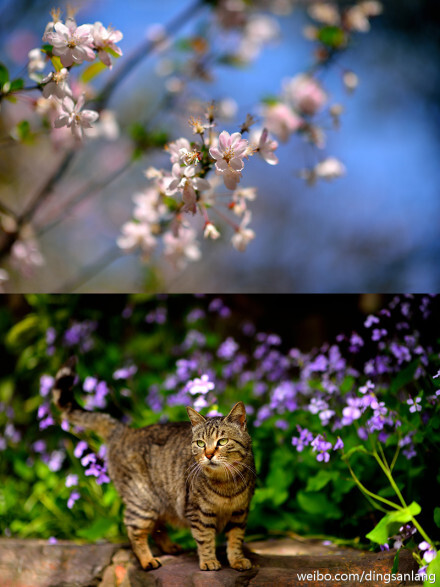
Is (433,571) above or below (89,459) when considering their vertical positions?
below

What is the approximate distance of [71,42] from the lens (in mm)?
1030

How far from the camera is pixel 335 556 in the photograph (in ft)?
3.82

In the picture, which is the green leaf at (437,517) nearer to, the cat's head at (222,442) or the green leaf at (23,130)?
the cat's head at (222,442)

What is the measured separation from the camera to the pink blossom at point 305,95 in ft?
6.98

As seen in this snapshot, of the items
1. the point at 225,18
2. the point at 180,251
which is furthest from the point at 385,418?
Answer: the point at 225,18

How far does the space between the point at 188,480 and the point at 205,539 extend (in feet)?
0.34

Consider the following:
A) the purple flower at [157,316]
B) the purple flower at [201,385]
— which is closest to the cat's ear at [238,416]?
the purple flower at [201,385]

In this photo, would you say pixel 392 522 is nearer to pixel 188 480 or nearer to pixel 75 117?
pixel 188 480

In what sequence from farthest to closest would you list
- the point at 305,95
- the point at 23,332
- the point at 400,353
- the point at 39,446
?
the point at 305,95, the point at 39,446, the point at 23,332, the point at 400,353

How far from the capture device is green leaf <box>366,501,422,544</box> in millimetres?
1076

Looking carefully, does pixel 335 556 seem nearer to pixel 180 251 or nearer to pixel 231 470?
pixel 231 470

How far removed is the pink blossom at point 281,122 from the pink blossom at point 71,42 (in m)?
0.96

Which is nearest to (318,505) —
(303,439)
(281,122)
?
(303,439)

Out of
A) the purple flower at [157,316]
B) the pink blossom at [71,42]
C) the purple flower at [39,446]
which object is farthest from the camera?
the purple flower at [39,446]
